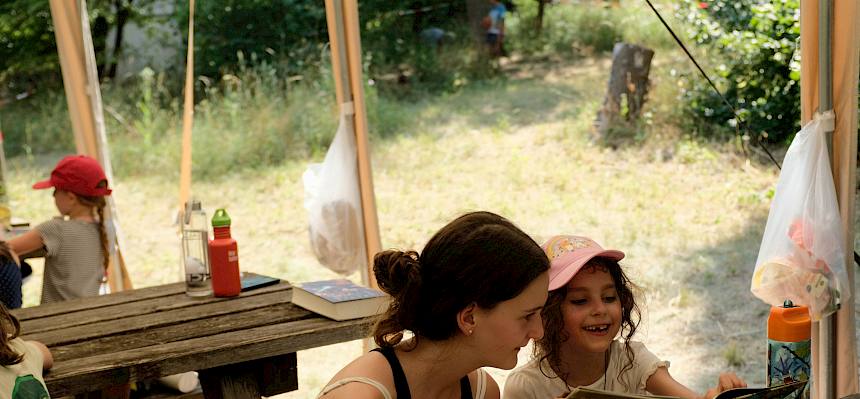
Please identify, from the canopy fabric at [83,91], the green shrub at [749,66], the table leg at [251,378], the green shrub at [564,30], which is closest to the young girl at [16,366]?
the table leg at [251,378]

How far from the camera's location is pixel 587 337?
2066 millimetres

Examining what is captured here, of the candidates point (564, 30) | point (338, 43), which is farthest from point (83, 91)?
point (564, 30)

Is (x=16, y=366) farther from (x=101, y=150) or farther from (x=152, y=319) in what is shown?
(x=101, y=150)

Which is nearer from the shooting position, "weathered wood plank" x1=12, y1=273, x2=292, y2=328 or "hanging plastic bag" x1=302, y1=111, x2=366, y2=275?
"weathered wood plank" x1=12, y1=273, x2=292, y2=328

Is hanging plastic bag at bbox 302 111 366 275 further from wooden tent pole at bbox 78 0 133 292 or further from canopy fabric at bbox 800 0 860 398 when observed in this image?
canopy fabric at bbox 800 0 860 398

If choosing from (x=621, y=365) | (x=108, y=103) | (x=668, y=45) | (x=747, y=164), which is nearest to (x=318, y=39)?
(x=108, y=103)

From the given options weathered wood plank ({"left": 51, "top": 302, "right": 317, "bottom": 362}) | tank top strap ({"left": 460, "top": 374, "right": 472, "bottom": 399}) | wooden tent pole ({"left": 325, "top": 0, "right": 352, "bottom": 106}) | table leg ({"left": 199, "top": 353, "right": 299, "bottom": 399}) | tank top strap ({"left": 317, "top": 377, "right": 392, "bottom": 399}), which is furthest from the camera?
wooden tent pole ({"left": 325, "top": 0, "right": 352, "bottom": 106})

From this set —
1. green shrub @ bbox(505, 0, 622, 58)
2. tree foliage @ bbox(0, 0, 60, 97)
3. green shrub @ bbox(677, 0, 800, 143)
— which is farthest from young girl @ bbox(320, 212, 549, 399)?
tree foliage @ bbox(0, 0, 60, 97)

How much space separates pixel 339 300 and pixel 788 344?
1083 mm

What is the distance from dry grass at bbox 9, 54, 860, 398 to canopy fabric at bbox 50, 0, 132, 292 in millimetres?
1287

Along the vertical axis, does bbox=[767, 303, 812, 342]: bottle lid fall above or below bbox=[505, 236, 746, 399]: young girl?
below

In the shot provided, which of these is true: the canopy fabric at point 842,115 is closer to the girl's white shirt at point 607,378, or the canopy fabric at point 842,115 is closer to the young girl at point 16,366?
the girl's white shirt at point 607,378

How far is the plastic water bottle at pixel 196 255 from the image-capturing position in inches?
119

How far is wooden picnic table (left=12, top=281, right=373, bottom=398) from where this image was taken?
7.96ft
